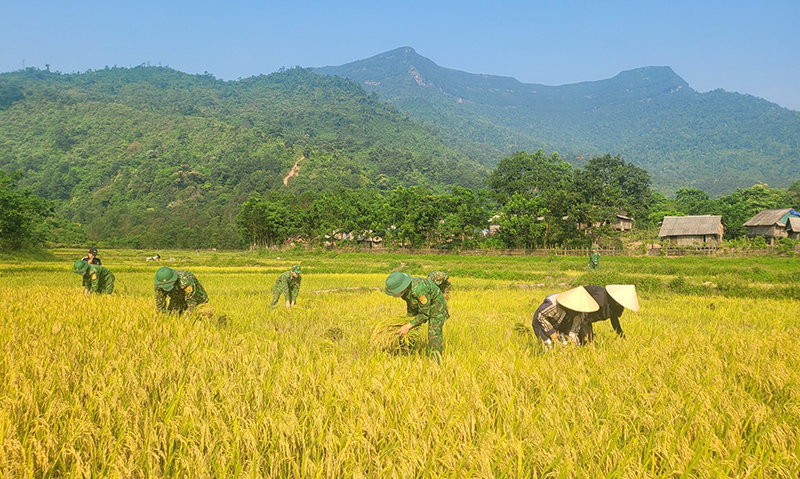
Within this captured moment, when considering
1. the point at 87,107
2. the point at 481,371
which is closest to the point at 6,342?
the point at 481,371

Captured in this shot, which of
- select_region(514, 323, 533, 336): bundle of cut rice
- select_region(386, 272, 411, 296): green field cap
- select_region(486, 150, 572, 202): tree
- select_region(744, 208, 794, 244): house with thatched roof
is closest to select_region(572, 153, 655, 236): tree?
select_region(486, 150, 572, 202): tree

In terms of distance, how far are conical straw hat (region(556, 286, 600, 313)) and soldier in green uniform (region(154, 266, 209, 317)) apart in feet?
14.7

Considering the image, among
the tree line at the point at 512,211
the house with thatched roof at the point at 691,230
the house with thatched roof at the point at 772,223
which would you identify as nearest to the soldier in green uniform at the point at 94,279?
the tree line at the point at 512,211

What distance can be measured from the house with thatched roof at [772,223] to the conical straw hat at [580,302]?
4451 cm

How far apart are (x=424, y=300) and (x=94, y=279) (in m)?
A: 7.05

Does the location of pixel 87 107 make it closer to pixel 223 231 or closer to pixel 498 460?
pixel 223 231

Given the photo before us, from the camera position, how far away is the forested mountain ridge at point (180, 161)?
75562 mm

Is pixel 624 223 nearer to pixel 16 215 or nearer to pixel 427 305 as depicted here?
pixel 16 215

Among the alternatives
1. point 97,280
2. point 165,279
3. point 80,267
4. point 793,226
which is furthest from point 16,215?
point 793,226

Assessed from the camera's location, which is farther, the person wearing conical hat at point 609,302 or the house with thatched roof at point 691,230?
the house with thatched roof at point 691,230

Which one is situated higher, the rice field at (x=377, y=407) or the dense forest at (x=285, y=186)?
the dense forest at (x=285, y=186)

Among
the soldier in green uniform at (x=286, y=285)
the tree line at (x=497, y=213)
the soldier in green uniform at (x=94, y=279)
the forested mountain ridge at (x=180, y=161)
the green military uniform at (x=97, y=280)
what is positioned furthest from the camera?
the forested mountain ridge at (x=180, y=161)

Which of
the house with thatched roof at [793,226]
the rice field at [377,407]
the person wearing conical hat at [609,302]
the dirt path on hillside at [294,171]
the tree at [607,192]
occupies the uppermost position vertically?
the dirt path on hillside at [294,171]

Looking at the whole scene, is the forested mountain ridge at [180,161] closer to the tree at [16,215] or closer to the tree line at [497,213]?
the tree line at [497,213]
